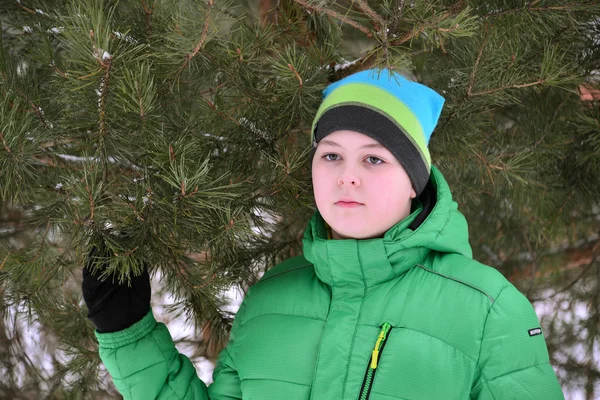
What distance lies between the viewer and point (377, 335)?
1.45 meters

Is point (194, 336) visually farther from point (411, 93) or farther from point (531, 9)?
point (531, 9)

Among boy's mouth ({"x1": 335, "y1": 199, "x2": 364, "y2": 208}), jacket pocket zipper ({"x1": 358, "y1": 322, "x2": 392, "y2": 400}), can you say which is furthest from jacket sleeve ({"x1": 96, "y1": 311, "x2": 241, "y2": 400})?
boy's mouth ({"x1": 335, "y1": 199, "x2": 364, "y2": 208})

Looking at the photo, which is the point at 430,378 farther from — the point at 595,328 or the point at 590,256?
the point at 590,256

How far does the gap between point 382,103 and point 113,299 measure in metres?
0.73

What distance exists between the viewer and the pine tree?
51.8 inches

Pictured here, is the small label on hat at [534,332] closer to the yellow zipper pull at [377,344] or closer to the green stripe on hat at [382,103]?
the yellow zipper pull at [377,344]

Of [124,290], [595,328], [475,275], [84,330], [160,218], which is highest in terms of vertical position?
[595,328]

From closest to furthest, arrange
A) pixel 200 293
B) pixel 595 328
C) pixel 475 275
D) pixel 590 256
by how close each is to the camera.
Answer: pixel 475 275
pixel 200 293
pixel 595 328
pixel 590 256

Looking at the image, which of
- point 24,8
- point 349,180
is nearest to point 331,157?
point 349,180

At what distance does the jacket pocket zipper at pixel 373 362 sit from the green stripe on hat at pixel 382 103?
0.41m

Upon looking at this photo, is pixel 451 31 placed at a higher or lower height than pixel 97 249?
higher

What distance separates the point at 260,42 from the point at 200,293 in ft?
1.98

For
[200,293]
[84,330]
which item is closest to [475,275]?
[200,293]

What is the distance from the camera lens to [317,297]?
158cm
